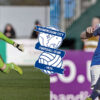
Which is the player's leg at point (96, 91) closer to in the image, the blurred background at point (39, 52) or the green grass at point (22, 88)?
the blurred background at point (39, 52)

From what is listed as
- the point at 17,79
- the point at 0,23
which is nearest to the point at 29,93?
the point at 17,79

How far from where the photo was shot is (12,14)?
19172 millimetres

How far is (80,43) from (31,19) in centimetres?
259

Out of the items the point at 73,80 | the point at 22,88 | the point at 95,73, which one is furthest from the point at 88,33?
the point at 22,88

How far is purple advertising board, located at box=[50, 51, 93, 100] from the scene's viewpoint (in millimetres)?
7941

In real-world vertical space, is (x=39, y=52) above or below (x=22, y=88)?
below

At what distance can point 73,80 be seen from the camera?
8.14m

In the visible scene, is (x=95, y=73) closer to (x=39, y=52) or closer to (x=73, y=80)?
(x=73, y=80)

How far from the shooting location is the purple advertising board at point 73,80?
794cm

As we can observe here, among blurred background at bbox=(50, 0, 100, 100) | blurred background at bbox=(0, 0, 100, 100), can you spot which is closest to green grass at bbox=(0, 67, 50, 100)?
blurred background at bbox=(0, 0, 100, 100)

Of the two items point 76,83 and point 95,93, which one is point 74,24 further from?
point 95,93

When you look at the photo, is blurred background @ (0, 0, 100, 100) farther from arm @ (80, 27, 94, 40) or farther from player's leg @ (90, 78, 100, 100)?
player's leg @ (90, 78, 100, 100)

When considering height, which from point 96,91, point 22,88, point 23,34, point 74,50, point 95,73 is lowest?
point 74,50

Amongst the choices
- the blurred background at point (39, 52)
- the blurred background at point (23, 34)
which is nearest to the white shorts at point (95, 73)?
the blurred background at point (39, 52)
